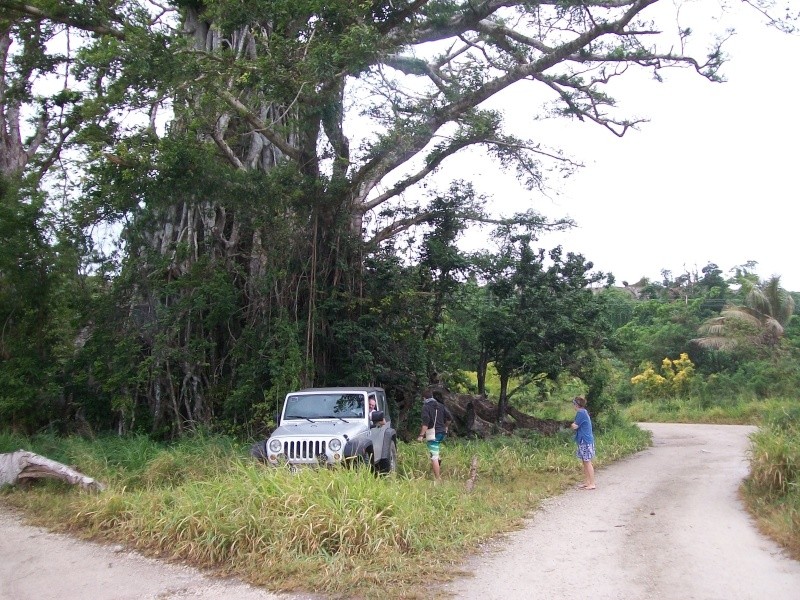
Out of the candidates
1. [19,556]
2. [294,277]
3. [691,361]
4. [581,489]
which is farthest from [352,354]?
[691,361]

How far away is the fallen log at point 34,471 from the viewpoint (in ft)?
34.7

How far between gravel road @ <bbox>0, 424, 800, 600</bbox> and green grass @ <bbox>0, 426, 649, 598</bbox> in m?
0.27

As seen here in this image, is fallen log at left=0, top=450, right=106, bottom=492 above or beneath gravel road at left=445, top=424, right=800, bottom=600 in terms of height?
above

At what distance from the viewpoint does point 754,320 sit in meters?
31.5

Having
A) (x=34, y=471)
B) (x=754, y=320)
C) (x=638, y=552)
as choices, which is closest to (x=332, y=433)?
(x=638, y=552)

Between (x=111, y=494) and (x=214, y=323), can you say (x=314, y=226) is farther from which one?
(x=111, y=494)

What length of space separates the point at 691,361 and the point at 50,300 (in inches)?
1129

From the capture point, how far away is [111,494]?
30.3ft

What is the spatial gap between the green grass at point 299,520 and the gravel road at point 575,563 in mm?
273

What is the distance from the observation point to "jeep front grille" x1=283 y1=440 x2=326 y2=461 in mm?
10234

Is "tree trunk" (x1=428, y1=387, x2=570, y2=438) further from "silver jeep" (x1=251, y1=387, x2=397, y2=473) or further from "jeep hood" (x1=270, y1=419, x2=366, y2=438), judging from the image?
"jeep hood" (x1=270, y1=419, x2=366, y2=438)

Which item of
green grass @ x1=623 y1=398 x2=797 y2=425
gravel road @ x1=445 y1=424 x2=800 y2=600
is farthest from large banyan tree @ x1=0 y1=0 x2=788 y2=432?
green grass @ x1=623 y1=398 x2=797 y2=425

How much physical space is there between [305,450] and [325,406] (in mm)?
1452

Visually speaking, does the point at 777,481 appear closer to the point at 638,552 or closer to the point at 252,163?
the point at 638,552
